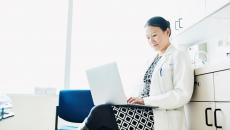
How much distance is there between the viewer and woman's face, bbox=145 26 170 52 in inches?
64.0

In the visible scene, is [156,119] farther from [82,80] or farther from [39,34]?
[39,34]

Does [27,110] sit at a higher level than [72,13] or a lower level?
lower

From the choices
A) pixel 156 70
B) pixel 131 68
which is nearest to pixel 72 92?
pixel 131 68

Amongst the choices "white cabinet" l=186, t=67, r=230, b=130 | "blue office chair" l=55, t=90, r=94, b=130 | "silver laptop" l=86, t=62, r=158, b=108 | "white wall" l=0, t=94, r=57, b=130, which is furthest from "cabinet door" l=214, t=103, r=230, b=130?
"white wall" l=0, t=94, r=57, b=130

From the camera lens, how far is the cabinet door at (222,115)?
3.90 feet

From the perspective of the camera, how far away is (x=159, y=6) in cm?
276

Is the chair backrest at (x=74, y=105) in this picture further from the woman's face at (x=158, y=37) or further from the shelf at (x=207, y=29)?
the shelf at (x=207, y=29)

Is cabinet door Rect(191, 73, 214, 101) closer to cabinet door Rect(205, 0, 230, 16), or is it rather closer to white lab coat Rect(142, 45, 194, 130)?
white lab coat Rect(142, 45, 194, 130)

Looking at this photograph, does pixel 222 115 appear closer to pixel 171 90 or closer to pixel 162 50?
pixel 171 90

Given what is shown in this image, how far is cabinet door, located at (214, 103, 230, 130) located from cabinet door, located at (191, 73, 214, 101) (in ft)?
0.26

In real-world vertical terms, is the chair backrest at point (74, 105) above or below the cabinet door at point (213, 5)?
below

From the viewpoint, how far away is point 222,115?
1229 mm

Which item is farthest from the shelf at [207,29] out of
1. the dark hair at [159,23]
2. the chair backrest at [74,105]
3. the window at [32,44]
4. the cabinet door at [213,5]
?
the window at [32,44]

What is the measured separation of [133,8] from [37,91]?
140cm
